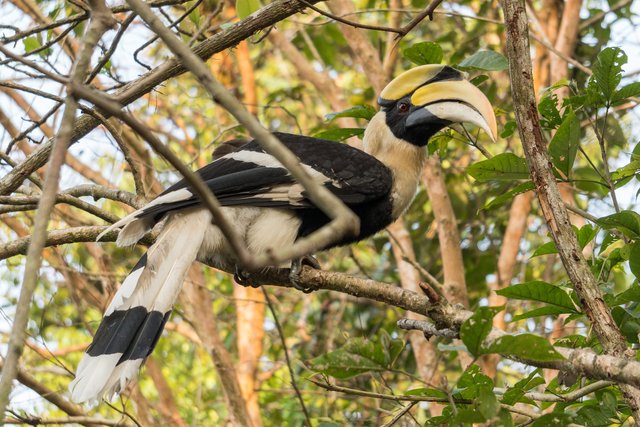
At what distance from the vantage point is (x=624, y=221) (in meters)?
2.04

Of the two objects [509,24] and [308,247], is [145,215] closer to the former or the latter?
[509,24]

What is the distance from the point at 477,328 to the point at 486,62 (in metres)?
1.16

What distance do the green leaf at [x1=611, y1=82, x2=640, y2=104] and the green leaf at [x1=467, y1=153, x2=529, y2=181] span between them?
0.34m

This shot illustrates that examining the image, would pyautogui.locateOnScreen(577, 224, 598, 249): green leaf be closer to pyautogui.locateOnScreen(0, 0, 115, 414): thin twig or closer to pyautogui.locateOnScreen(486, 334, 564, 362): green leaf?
pyautogui.locateOnScreen(486, 334, 564, 362): green leaf

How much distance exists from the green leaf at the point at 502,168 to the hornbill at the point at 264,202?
55 centimetres

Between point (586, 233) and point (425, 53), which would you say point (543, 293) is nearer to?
point (586, 233)

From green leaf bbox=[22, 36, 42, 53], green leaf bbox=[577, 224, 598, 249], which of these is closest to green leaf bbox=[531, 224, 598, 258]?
green leaf bbox=[577, 224, 598, 249]

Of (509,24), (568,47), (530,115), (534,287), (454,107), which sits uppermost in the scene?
(568,47)

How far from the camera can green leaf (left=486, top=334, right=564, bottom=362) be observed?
163cm

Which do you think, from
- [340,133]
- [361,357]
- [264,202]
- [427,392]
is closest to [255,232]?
[264,202]

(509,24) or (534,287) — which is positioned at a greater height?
(509,24)

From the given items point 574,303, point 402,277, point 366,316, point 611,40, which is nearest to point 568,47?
point 611,40

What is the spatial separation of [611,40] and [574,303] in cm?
318

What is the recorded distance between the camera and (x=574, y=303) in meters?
2.21
